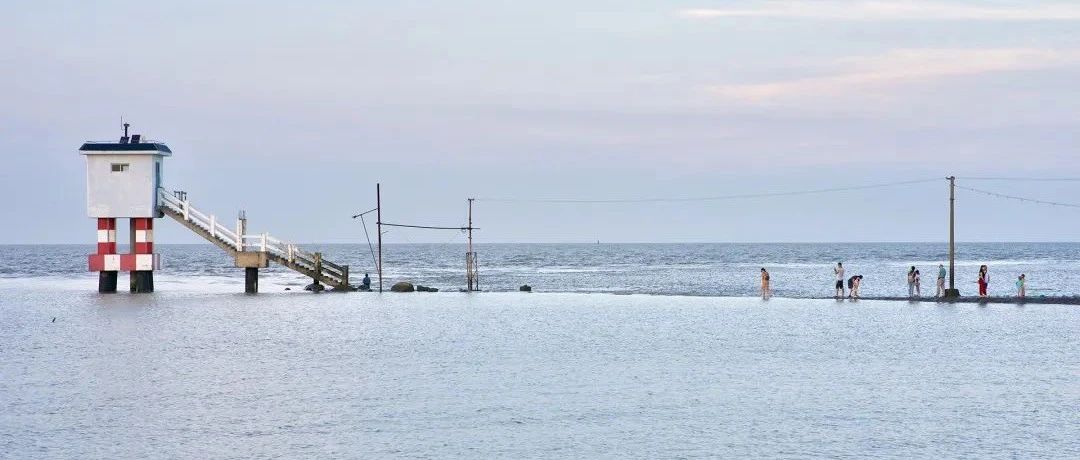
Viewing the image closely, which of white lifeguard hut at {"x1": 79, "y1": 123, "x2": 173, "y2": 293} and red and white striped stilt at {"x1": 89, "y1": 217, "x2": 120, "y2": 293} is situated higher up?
white lifeguard hut at {"x1": 79, "y1": 123, "x2": 173, "y2": 293}

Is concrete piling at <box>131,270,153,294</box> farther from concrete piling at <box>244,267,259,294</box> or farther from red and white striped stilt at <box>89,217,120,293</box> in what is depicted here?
concrete piling at <box>244,267,259,294</box>

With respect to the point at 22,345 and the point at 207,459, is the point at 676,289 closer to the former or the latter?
the point at 22,345

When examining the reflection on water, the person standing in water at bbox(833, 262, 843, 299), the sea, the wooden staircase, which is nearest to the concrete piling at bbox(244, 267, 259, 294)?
the wooden staircase

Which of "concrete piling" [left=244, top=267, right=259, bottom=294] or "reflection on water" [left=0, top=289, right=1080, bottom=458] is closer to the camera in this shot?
"reflection on water" [left=0, top=289, right=1080, bottom=458]

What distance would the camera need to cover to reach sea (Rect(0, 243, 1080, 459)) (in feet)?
65.6

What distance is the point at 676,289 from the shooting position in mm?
73812

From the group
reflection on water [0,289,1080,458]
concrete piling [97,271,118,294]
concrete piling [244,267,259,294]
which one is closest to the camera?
reflection on water [0,289,1080,458]

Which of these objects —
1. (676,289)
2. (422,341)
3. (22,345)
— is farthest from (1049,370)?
(676,289)

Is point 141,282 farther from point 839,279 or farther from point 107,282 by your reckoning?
point 839,279

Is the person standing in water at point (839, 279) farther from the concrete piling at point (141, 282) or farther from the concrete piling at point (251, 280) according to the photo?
the concrete piling at point (141, 282)

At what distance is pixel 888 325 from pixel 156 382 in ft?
83.9

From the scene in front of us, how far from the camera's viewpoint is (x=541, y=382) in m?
27.1

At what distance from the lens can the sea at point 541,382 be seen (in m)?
20.0

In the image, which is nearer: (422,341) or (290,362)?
(290,362)
